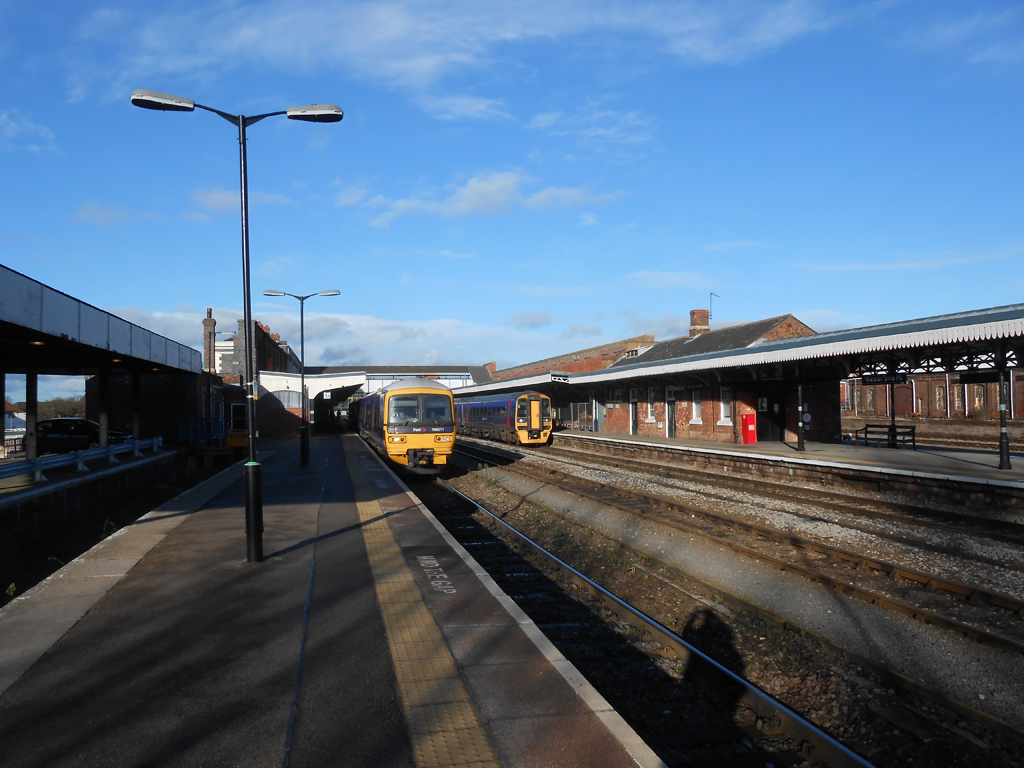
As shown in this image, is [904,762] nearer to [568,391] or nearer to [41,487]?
[41,487]

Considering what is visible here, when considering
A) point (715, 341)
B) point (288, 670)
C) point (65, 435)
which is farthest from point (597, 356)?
point (288, 670)

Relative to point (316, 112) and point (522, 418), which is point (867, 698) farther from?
point (522, 418)

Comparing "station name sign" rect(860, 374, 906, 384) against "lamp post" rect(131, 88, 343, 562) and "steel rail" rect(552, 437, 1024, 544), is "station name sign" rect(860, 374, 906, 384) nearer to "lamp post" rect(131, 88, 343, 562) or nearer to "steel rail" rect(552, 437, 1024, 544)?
"steel rail" rect(552, 437, 1024, 544)

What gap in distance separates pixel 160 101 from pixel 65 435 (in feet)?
79.8

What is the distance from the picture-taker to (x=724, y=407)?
1071 inches

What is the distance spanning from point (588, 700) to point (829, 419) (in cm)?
2491

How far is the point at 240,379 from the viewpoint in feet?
131

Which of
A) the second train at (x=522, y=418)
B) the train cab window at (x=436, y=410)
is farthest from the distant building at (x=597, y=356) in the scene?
the train cab window at (x=436, y=410)

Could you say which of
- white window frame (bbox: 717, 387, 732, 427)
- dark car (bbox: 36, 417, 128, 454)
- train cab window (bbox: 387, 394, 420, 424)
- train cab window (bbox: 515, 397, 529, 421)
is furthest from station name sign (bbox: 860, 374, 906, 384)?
dark car (bbox: 36, 417, 128, 454)

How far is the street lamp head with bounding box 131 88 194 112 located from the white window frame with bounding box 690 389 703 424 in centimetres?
2434

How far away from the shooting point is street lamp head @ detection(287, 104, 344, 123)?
8297 millimetres

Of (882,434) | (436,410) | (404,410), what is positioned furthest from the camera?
(882,434)

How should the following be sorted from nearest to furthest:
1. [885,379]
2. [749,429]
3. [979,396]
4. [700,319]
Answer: [885,379] → [749,429] → [979,396] → [700,319]

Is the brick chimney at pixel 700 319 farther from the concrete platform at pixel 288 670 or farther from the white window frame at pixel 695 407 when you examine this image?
the concrete platform at pixel 288 670
